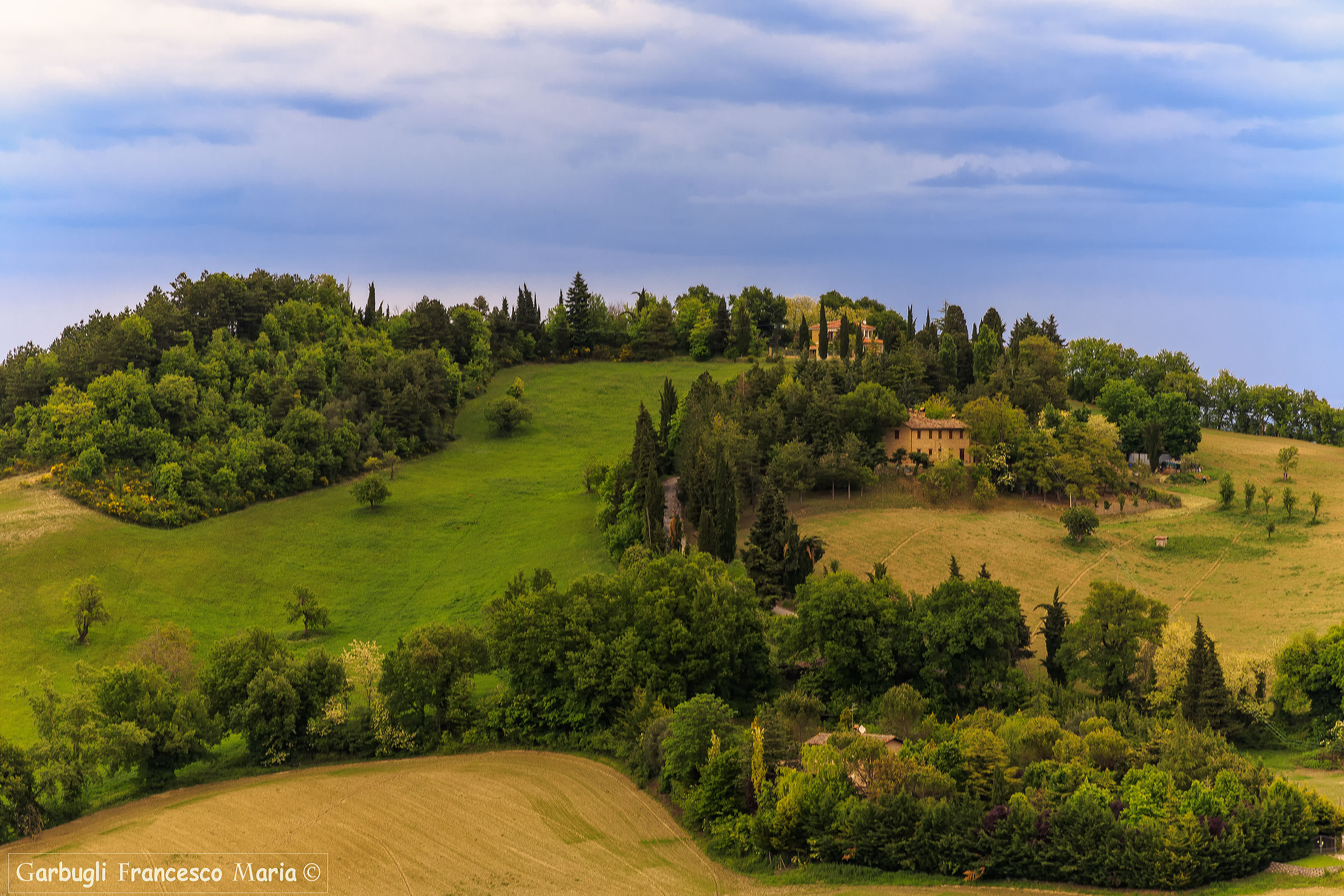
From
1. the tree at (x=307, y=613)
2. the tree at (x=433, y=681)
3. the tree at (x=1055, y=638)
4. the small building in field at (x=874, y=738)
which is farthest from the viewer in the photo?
the tree at (x=307, y=613)

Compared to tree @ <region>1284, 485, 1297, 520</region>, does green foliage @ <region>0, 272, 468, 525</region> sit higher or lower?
higher

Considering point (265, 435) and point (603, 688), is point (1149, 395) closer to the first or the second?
point (603, 688)

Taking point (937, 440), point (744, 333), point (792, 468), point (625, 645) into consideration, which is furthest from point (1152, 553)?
point (744, 333)

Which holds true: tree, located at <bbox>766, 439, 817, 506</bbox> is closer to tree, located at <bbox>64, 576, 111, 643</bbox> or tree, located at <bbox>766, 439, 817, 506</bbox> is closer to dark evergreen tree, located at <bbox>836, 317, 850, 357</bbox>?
dark evergreen tree, located at <bbox>836, 317, 850, 357</bbox>

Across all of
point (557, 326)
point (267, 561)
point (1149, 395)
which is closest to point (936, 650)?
point (267, 561)

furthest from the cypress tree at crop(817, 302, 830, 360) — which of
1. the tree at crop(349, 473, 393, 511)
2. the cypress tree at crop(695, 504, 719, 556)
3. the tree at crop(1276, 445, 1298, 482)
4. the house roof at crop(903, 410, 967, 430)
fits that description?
the cypress tree at crop(695, 504, 719, 556)

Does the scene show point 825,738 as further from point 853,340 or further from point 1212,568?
point 853,340

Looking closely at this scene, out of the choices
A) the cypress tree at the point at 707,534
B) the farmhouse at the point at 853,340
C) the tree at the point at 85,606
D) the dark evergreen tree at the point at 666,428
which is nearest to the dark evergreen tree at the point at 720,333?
the farmhouse at the point at 853,340

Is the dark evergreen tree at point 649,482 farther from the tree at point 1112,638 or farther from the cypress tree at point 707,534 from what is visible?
the tree at point 1112,638
